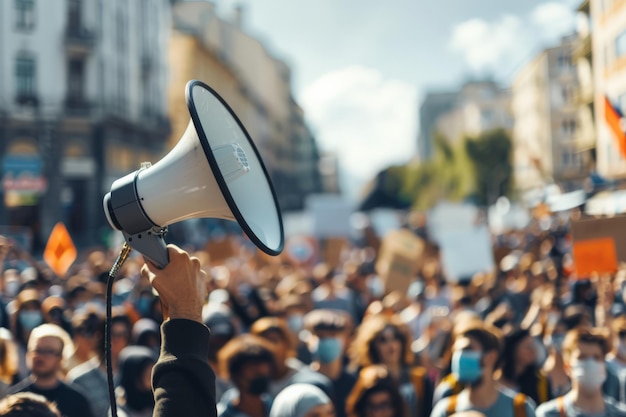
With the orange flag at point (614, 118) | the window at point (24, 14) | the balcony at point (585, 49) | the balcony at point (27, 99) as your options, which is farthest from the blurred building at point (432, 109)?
the orange flag at point (614, 118)

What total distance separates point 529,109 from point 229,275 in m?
67.1

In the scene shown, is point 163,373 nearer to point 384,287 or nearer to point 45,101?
point 384,287

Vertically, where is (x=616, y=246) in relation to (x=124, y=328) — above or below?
above

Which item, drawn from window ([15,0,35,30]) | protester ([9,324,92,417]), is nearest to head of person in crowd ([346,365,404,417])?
protester ([9,324,92,417])

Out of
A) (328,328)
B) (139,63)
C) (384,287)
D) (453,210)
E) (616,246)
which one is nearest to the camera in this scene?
(328,328)

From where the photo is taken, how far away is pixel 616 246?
6.15 metres

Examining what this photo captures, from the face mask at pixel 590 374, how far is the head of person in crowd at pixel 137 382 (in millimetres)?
2238

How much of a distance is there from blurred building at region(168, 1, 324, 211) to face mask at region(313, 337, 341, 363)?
29050mm

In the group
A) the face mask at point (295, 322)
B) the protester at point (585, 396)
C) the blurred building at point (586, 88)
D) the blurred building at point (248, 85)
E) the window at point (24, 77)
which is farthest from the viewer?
the blurred building at point (248, 85)

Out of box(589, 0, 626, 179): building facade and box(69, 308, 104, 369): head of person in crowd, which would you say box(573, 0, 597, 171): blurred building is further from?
box(69, 308, 104, 369): head of person in crowd

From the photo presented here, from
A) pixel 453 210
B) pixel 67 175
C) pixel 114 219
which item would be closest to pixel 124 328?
pixel 114 219

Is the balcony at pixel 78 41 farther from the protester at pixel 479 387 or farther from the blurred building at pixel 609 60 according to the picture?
the protester at pixel 479 387

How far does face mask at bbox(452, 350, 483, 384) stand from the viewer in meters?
3.91

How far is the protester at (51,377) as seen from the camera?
3.92 m
